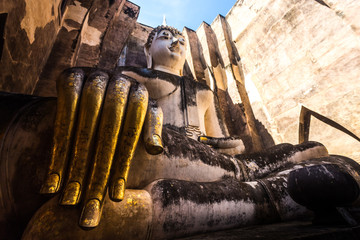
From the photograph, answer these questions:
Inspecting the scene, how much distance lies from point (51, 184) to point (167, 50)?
87.8 inches

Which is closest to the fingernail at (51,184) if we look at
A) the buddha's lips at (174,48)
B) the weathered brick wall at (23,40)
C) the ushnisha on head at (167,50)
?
the weathered brick wall at (23,40)

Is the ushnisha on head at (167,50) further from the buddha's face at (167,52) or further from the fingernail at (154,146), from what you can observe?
the fingernail at (154,146)

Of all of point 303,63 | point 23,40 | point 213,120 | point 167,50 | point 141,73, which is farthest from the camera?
point 303,63

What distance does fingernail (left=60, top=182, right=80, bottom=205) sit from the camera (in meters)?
0.55

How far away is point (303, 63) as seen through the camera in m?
3.33

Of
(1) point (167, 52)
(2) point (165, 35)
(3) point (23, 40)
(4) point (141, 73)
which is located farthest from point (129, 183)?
(2) point (165, 35)

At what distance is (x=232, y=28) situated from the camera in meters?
5.01

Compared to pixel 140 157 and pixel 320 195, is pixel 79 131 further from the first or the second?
pixel 320 195

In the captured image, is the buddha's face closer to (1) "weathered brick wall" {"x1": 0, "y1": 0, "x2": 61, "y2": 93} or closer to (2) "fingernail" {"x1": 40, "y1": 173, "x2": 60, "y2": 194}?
(1) "weathered brick wall" {"x1": 0, "y1": 0, "x2": 61, "y2": 93}

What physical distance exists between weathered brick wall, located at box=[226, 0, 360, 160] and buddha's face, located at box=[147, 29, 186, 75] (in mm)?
2413

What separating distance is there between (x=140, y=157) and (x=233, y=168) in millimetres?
739

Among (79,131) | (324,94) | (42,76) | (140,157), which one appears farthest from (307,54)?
(42,76)

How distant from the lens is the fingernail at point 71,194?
55cm

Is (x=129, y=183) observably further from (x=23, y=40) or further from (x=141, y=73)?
(x=23, y=40)
